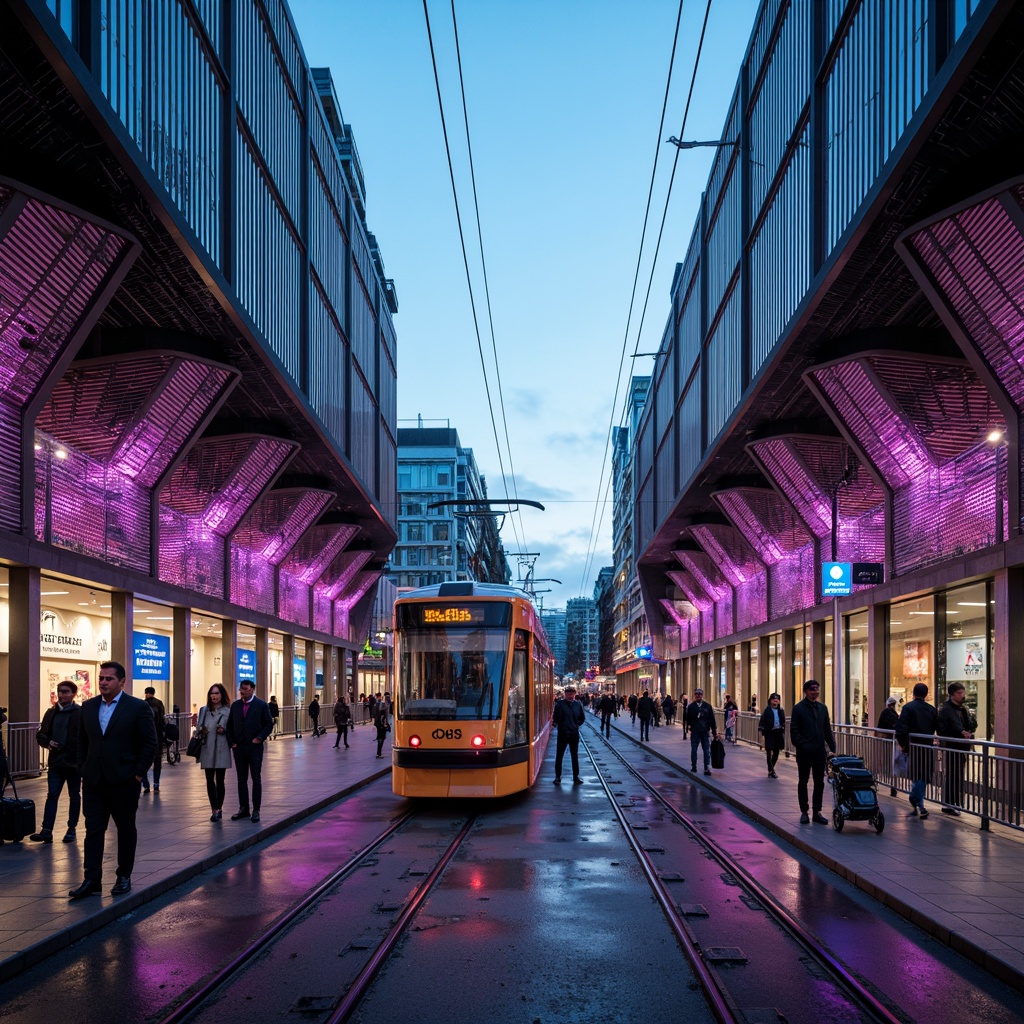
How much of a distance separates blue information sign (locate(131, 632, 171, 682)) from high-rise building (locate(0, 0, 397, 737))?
0.31ft

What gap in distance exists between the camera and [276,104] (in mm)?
27828

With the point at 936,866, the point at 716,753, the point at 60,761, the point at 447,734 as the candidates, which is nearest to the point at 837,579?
the point at 716,753

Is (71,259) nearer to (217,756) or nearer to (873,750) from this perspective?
(217,756)

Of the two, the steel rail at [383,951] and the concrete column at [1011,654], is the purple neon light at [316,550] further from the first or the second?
the steel rail at [383,951]

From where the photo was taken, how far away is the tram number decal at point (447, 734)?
598 inches

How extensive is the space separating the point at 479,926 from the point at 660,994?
2.09m

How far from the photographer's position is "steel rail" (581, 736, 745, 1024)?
232 inches

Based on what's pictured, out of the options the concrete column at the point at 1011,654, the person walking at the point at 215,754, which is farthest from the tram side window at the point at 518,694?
the concrete column at the point at 1011,654

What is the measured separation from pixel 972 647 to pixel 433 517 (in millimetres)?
87919

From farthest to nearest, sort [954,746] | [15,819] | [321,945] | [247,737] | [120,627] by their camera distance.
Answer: [120,627]
[954,746]
[247,737]
[15,819]
[321,945]

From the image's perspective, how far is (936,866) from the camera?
10.4 meters

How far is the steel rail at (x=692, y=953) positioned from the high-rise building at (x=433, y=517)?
87445 mm

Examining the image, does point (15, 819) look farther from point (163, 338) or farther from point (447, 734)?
point (163, 338)

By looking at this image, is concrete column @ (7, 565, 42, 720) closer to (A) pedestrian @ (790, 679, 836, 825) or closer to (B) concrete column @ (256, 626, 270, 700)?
(A) pedestrian @ (790, 679, 836, 825)
